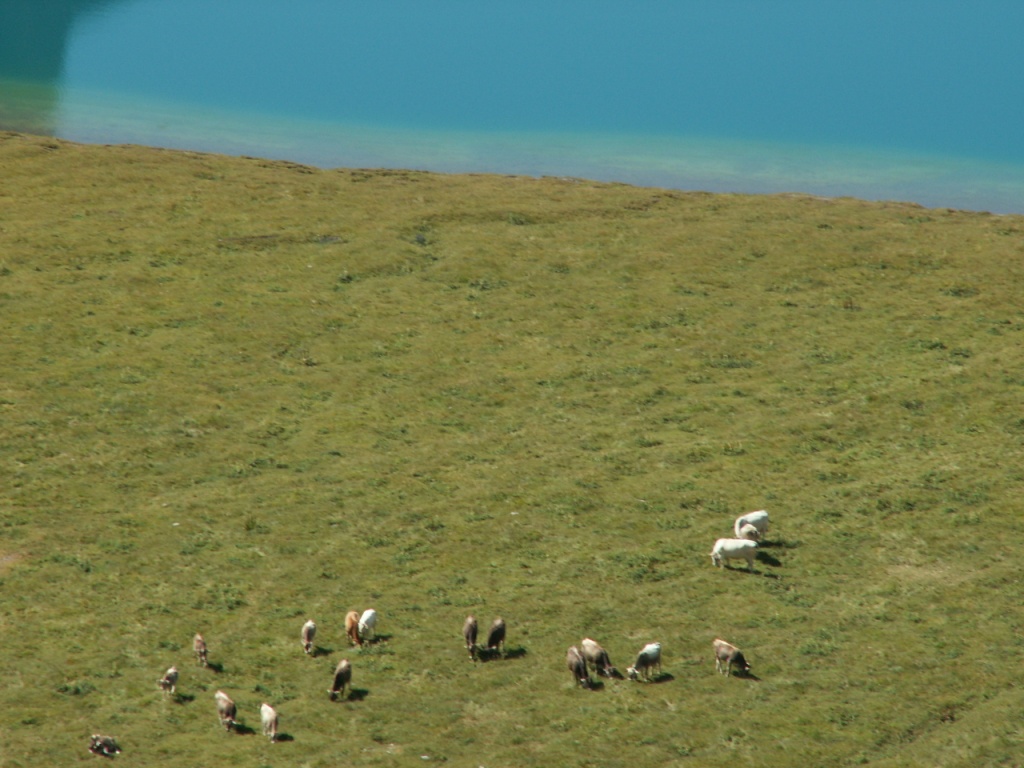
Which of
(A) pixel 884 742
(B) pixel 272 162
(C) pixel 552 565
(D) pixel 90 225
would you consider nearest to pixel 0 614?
(C) pixel 552 565

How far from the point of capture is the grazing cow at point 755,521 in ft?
118

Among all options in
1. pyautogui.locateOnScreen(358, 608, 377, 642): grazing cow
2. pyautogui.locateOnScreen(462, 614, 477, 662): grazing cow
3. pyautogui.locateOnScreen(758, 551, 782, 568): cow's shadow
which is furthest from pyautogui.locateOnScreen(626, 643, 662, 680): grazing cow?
pyautogui.locateOnScreen(758, 551, 782, 568): cow's shadow

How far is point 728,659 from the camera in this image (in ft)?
96.7

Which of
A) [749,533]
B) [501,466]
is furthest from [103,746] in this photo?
[749,533]

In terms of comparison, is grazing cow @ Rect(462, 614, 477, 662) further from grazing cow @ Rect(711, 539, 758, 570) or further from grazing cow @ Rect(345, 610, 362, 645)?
grazing cow @ Rect(711, 539, 758, 570)

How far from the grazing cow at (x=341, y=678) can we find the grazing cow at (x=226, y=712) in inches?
87.2

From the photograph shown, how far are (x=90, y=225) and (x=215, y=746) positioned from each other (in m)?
38.7

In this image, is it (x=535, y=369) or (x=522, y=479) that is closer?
(x=522, y=479)

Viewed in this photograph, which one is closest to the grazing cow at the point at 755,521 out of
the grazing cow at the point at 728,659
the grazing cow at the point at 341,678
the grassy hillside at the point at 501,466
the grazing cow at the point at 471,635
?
the grassy hillside at the point at 501,466

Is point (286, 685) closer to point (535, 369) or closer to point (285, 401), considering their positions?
point (285, 401)

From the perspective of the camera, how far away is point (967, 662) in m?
30.3

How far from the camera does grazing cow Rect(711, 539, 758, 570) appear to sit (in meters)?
34.5

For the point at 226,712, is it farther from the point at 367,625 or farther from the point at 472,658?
the point at 472,658

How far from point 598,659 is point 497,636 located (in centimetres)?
252
